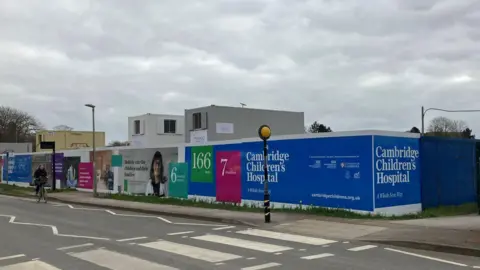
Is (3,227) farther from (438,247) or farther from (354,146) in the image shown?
(438,247)

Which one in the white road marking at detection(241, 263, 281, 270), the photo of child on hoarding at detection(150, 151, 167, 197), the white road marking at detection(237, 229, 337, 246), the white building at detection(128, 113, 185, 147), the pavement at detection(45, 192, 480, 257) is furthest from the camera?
the white building at detection(128, 113, 185, 147)

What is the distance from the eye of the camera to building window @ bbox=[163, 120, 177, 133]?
56.9 meters

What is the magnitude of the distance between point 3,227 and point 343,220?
9790 millimetres

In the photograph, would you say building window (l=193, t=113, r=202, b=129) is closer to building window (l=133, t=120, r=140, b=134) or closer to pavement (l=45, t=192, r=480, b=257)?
building window (l=133, t=120, r=140, b=134)

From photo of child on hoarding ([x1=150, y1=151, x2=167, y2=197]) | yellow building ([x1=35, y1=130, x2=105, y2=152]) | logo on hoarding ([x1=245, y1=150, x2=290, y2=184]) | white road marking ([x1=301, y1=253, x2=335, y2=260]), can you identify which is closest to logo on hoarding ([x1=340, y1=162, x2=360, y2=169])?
logo on hoarding ([x1=245, y1=150, x2=290, y2=184])

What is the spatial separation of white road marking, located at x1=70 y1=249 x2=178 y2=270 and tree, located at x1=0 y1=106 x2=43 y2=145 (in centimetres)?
9343

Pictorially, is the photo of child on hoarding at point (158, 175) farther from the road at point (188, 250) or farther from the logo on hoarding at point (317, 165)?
the road at point (188, 250)

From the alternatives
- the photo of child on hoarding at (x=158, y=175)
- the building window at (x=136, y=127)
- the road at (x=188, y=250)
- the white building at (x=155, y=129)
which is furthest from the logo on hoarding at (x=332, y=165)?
the building window at (x=136, y=127)

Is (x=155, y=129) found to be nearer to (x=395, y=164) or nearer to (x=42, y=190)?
(x=42, y=190)

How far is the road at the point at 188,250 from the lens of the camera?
29.0 ft

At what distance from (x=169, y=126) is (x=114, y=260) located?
48490mm

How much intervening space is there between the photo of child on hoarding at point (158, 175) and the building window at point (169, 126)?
30945 millimetres

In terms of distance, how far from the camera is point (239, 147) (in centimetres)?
2067

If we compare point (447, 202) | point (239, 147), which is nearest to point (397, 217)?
point (447, 202)
